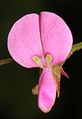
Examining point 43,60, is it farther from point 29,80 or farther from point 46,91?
point 29,80

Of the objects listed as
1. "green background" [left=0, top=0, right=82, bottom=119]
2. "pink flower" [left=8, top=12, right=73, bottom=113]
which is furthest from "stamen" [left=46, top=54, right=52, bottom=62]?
"green background" [left=0, top=0, right=82, bottom=119]

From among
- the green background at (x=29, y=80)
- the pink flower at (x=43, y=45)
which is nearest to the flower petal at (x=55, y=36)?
the pink flower at (x=43, y=45)

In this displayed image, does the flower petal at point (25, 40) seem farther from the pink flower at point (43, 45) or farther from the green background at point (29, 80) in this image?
the green background at point (29, 80)

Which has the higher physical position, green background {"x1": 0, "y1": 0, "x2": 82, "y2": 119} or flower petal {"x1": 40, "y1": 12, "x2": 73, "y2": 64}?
flower petal {"x1": 40, "y1": 12, "x2": 73, "y2": 64}

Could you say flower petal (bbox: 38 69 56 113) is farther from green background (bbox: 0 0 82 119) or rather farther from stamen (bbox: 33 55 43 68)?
green background (bbox: 0 0 82 119)

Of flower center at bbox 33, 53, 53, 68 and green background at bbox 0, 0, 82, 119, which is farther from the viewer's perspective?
green background at bbox 0, 0, 82, 119

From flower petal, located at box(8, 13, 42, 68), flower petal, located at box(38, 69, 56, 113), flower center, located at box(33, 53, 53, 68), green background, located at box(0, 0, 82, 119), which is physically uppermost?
flower petal, located at box(8, 13, 42, 68)

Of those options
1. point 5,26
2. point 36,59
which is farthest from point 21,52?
point 5,26
